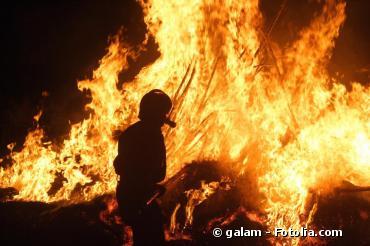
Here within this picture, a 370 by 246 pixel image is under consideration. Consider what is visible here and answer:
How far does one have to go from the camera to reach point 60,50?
9.55 metres

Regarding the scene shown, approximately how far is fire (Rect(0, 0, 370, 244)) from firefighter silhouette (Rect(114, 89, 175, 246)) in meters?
2.13

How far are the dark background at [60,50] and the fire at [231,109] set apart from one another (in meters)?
1.89

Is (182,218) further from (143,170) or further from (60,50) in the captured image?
(60,50)

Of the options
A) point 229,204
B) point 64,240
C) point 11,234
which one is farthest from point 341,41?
point 11,234

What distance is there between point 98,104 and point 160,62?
4.86ft

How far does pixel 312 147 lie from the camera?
6340 millimetres

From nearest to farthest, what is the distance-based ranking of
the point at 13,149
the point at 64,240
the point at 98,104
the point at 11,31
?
the point at 64,240 < the point at 98,104 < the point at 13,149 < the point at 11,31

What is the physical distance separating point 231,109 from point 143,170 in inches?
114

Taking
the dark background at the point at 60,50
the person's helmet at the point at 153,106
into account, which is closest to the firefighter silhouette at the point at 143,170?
the person's helmet at the point at 153,106

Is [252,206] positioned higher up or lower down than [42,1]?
lower down

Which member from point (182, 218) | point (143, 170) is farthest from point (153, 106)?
point (182, 218)

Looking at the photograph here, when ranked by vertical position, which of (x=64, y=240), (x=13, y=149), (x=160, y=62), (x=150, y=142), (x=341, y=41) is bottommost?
(x=64, y=240)

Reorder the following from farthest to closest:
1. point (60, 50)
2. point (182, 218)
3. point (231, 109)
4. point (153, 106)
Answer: point (60, 50) → point (231, 109) → point (182, 218) → point (153, 106)

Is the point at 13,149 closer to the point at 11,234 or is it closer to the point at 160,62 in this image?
the point at 11,234
